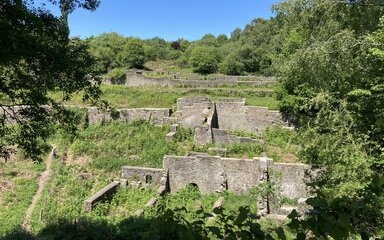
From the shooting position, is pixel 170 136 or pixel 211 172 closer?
pixel 211 172

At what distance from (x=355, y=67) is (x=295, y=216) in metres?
11.5

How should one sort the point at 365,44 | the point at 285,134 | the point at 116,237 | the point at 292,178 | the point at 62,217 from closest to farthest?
the point at 116,237, the point at 365,44, the point at 62,217, the point at 292,178, the point at 285,134

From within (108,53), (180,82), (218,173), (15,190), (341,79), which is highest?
(108,53)

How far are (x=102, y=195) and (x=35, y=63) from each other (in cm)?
808

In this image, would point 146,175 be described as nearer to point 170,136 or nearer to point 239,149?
point 170,136

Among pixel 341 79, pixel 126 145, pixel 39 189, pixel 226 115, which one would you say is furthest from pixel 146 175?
pixel 341 79

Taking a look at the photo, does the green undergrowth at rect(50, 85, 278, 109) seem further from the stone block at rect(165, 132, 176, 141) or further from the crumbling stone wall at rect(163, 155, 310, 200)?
the crumbling stone wall at rect(163, 155, 310, 200)

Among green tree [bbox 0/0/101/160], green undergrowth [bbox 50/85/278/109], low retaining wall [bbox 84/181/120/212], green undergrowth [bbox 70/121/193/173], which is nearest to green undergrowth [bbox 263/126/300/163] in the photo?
green undergrowth [bbox 50/85/278/109]

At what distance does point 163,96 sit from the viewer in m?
28.3

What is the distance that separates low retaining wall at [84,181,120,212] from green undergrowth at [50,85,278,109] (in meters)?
10.6

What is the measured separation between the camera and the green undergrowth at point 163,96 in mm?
27172

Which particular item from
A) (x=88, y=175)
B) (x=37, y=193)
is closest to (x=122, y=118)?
(x=88, y=175)

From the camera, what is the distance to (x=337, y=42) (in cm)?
1216

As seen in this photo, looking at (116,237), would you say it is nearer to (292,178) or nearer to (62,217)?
(62,217)
